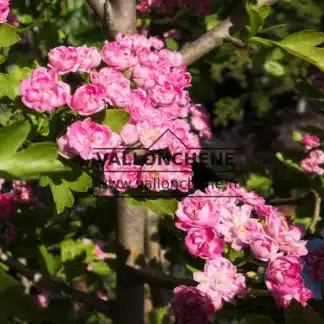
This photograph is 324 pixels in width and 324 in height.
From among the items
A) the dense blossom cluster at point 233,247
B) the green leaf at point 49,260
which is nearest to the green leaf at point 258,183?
the green leaf at point 49,260

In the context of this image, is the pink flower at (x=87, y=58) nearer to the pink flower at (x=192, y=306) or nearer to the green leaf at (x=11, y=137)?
the green leaf at (x=11, y=137)

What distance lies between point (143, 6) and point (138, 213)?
33.2 inches

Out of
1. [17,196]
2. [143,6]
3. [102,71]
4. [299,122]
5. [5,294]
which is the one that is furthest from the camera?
[299,122]

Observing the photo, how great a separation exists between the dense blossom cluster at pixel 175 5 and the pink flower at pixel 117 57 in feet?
2.57

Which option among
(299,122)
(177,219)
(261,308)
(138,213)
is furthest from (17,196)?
(299,122)

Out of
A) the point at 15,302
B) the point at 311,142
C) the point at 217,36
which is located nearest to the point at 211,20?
the point at 217,36

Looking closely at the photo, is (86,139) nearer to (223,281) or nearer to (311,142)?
(223,281)

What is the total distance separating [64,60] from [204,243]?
568 mm

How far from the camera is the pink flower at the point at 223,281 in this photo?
1366 mm

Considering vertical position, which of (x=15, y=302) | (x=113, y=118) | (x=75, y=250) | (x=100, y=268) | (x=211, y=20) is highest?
(x=211, y=20)

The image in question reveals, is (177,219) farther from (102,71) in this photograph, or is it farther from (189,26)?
(189,26)

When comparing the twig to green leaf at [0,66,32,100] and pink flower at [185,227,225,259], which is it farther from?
green leaf at [0,66,32,100]

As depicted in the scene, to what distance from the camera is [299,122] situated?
6.29 metres

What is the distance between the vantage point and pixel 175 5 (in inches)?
86.2
